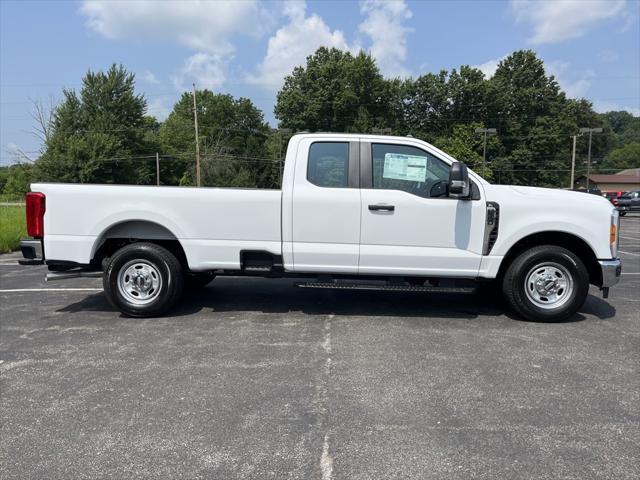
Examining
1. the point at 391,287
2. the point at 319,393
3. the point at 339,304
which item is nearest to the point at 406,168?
the point at 391,287

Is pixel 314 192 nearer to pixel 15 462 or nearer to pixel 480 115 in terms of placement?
pixel 15 462

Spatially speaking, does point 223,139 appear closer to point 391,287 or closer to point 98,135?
point 98,135

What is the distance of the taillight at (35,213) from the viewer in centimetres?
591

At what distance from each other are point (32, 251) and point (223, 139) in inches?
3098

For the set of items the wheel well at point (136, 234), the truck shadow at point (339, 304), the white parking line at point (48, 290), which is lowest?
the white parking line at point (48, 290)

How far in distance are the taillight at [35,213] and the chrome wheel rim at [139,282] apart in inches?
41.3

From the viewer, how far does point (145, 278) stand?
19.9ft

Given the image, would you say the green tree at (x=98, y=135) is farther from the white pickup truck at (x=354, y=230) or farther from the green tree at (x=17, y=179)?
the white pickup truck at (x=354, y=230)

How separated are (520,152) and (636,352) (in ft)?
240

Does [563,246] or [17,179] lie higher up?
[17,179]

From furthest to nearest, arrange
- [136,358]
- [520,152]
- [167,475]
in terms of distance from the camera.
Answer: [520,152] < [136,358] < [167,475]

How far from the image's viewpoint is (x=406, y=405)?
3750 mm

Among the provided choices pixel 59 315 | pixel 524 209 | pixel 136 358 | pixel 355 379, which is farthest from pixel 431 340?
pixel 59 315

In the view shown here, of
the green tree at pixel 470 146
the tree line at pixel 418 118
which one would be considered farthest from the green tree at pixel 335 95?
the green tree at pixel 470 146
